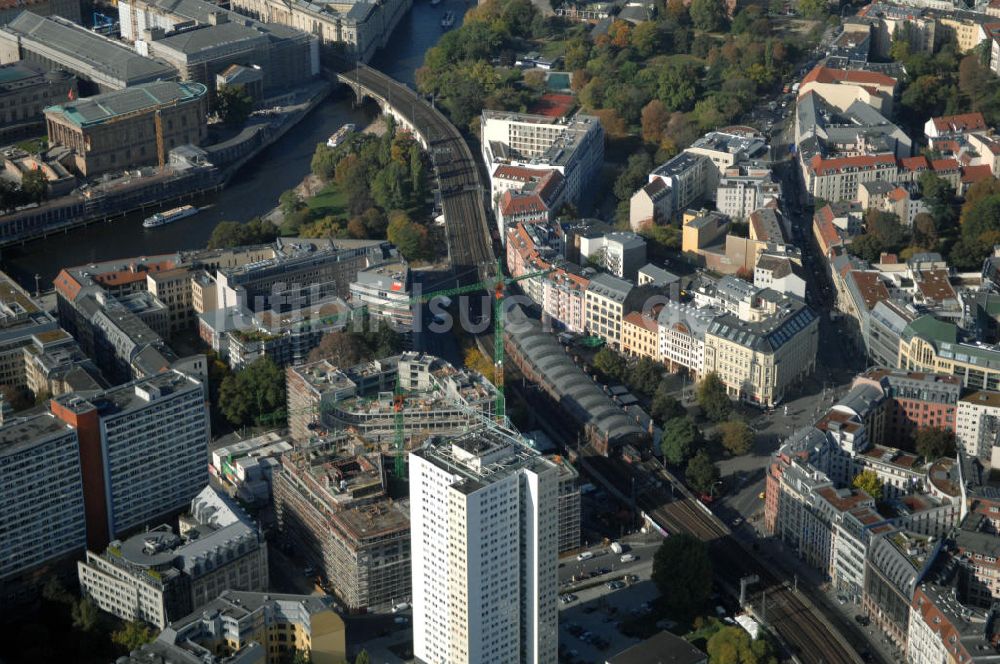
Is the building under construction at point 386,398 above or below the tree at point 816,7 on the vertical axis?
below

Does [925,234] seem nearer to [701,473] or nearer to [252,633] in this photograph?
[701,473]

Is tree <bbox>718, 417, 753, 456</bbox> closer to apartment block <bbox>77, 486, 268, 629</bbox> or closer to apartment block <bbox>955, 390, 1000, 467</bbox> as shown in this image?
apartment block <bbox>955, 390, 1000, 467</bbox>

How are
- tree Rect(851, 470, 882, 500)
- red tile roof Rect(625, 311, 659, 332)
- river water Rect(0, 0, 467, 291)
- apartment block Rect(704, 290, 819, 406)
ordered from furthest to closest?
river water Rect(0, 0, 467, 291) → red tile roof Rect(625, 311, 659, 332) → apartment block Rect(704, 290, 819, 406) → tree Rect(851, 470, 882, 500)

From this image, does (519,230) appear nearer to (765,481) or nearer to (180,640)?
(765,481)

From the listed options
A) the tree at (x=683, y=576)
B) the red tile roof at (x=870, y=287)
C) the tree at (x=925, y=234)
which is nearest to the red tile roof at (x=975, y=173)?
the tree at (x=925, y=234)

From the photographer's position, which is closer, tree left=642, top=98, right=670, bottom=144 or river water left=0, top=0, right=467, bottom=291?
river water left=0, top=0, right=467, bottom=291

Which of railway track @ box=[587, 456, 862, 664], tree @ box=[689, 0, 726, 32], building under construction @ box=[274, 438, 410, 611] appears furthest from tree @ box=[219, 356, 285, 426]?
tree @ box=[689, 0, 726, 32]

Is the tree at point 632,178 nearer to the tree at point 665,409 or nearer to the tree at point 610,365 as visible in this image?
the tree at point 610,365
